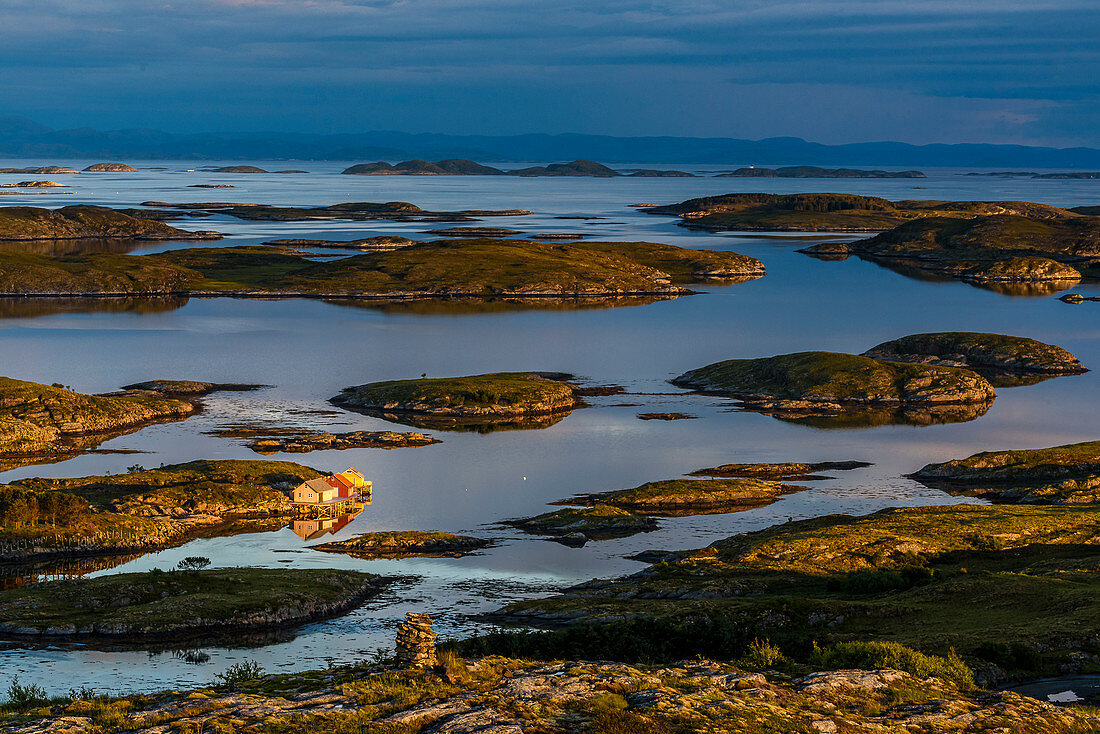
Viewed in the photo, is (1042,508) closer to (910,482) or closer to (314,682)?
(910,482)

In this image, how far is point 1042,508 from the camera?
240 ft

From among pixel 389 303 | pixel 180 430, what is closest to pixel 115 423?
pixel 180 430

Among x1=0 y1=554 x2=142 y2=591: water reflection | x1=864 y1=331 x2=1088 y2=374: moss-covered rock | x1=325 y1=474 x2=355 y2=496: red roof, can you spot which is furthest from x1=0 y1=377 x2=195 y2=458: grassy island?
x1=864 y1=331 x2=1088 y2=374: moss-covered rock

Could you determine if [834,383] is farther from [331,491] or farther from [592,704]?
[592,704]

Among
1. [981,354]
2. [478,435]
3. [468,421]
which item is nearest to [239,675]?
[478,435]

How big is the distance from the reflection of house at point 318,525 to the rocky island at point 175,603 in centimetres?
1298

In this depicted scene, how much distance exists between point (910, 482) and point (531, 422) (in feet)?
116

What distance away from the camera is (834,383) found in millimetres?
123062

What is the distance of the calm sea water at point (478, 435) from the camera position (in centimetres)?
5975

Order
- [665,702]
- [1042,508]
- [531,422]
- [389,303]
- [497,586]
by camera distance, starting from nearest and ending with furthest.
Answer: [665,702]
[497,586]
[1042,508]
[531,422]
[389,303]

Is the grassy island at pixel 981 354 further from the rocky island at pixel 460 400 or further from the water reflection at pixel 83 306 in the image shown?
the water reflection at pixel 83 306

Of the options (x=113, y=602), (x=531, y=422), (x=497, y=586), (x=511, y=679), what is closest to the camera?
(x=511, y=679)

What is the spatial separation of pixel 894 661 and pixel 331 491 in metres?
50.3

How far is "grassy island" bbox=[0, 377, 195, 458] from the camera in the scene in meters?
95.9
